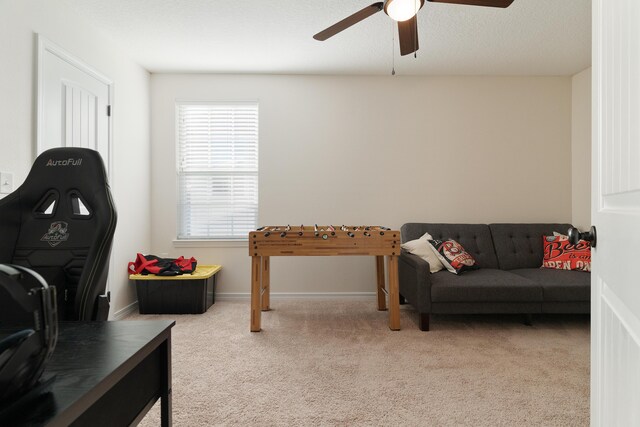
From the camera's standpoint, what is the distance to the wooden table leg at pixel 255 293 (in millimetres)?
3260

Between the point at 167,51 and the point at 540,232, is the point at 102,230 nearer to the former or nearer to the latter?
the point at 167,51

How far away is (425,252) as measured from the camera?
3.66 m

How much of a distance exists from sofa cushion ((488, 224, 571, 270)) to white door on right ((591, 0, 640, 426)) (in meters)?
3.18

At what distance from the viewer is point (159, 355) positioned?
107cm

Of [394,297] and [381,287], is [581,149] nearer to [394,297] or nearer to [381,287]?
[381,287]

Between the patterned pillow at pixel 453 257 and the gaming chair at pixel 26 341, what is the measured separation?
3.36 meters

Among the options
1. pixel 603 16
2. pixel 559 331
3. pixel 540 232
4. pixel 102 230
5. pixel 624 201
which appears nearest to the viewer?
pixel 624 201

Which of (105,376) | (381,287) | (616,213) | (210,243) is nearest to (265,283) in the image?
(210,243)

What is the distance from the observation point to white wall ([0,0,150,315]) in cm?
242

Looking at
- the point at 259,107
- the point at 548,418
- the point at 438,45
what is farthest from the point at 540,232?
the point at 259,107

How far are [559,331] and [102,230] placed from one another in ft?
11.2

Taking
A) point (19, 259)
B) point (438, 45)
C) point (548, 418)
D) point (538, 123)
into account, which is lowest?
point (548, 418)

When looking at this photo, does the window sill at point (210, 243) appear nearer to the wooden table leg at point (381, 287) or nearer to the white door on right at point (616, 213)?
the wooden table leg at point (381, 287)

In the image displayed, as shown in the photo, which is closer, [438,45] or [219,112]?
[438,45]
